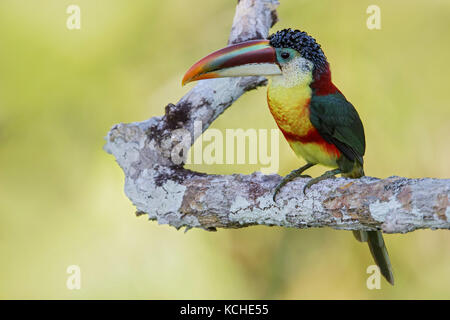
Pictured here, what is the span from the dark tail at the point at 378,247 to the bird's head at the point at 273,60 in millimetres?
969

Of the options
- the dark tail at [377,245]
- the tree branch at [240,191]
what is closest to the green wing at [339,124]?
the dark tail at [377,245]

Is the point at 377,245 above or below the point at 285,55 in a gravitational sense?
below

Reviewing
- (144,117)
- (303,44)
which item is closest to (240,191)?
(303,44)

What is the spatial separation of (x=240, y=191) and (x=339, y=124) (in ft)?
2.26

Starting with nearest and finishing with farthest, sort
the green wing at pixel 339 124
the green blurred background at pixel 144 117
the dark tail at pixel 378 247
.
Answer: the green wing at pixel 339 124, the dark tail at pixel 378 247, the green blurred background at pixel 144 117

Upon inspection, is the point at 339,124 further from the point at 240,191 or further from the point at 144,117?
the point at 144,117

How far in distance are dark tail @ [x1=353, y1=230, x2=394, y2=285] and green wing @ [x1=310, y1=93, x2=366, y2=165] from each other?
42 cm

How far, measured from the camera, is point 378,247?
11.1 feet

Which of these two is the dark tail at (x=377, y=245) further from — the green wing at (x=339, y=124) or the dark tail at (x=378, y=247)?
the green wing at (x=339, y=124)

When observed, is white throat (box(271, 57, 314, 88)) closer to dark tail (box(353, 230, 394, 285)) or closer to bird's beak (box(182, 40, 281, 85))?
bird's beak (box(182, 40, 281, 85))

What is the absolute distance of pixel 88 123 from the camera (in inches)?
189

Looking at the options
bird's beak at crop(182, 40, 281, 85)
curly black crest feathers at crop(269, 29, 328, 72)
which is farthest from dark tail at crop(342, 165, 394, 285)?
bird's beak at crop(182, 40, 281, 85)

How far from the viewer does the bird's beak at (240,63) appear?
128 inches

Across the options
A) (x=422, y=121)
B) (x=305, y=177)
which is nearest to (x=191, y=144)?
(x=305, y=177)
